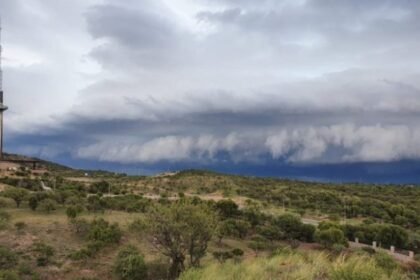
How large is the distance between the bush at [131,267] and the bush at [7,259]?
740 cm

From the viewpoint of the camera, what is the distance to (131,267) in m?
35.2

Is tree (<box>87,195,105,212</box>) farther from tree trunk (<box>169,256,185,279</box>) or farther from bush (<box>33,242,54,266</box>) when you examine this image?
tree trunk (<box>169,256,185,279</box>)

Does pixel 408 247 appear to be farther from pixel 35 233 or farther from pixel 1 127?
pixel 1 127

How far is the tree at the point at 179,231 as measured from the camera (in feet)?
113

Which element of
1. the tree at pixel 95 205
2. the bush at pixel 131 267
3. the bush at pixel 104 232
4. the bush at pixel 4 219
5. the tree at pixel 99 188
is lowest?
the bush at pixel 131 267

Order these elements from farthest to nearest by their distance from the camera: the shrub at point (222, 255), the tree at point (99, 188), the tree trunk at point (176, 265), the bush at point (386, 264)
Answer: the tree at point (99, 188), the shrub at point (222, 255), the tree trunk at point (176, 265), the bush at point (386, 264)

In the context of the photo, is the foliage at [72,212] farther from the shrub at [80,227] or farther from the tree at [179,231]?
the tree at [179,231]

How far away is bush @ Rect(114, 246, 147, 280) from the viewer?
115ft

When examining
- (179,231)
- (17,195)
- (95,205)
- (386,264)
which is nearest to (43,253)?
(179,231)

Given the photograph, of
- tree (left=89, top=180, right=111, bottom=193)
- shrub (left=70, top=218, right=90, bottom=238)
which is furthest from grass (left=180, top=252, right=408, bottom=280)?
tree (left=89, top=180, right=111, bottom=193)

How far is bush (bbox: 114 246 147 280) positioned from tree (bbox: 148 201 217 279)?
1970 mm

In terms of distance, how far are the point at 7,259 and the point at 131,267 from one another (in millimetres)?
9245

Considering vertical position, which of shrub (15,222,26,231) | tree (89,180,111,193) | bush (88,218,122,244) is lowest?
bush (88,218,122,244)

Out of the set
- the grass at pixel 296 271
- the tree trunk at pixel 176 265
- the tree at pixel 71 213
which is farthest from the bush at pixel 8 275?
the grass at pixel 296 271
